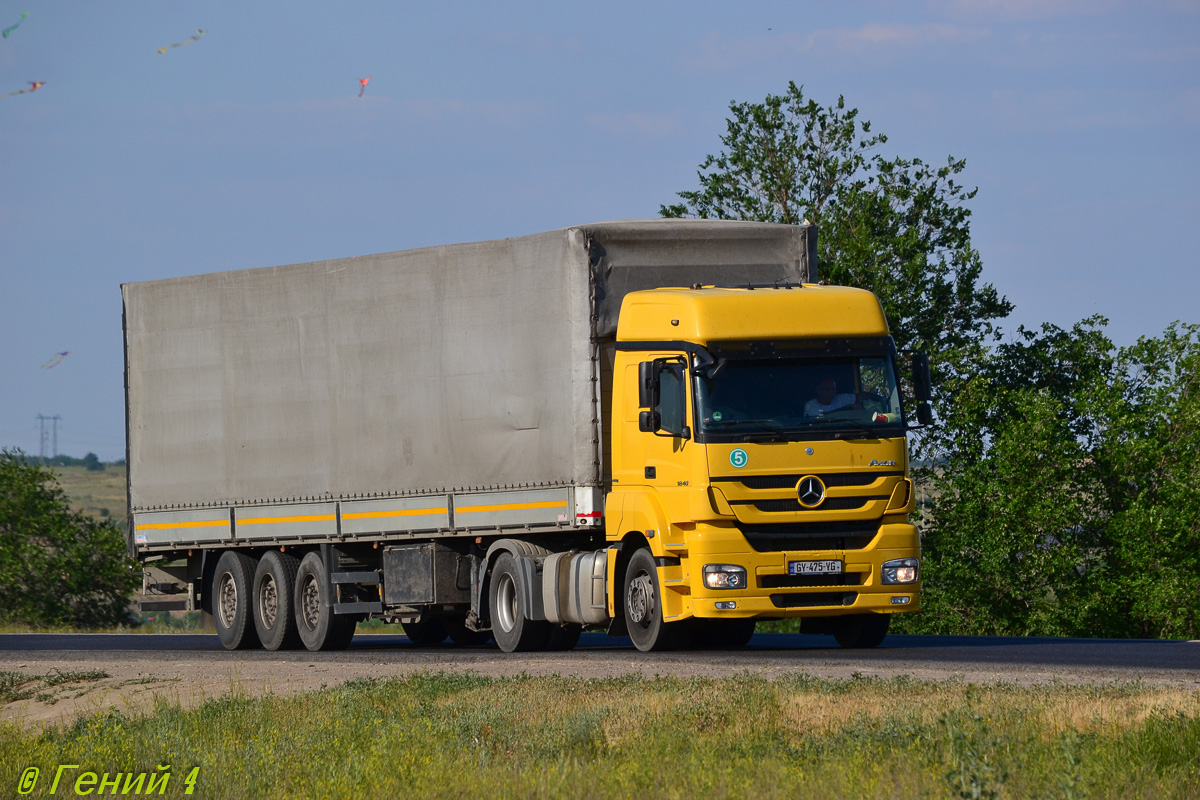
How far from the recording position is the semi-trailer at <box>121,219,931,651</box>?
17.3 m

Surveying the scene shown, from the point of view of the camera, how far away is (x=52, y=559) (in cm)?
4359

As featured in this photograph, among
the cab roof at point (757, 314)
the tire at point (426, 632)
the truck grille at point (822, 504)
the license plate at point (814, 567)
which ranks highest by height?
the cab roof at point (757, 314)

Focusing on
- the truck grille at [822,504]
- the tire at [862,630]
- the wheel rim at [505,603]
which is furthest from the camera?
the wheel rim at [505,603]

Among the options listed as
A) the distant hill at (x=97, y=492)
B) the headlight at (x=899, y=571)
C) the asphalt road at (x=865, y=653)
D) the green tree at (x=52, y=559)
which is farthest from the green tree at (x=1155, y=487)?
the distant hill at (x=97, y=492)

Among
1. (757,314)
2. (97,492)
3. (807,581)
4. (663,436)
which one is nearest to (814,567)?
(807,581)

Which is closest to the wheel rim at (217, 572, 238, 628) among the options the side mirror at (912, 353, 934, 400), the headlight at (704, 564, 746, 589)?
the headlight at (704, 564, 746, 589)

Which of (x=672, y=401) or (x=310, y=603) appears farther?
(x=310, y=603)

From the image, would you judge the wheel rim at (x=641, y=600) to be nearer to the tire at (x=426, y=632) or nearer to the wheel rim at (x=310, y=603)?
the wheel rim at (x=310, y=603)

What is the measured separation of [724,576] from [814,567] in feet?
3.09

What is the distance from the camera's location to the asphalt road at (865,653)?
16391mm

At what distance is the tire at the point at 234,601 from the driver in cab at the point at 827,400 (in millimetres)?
9460

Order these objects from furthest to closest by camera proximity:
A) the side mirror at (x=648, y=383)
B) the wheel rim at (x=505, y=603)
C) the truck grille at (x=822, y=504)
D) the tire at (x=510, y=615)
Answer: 1. the wheel rim at (x=505, y=603)
2. the tire at (x=510, y=615)
3. the side mirror at (x=648, y=383)
4. the truck grille at (x=822, y=504)

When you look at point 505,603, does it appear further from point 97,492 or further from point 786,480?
point 97,492

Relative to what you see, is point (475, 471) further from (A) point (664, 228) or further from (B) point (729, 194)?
(B) point (729, 194)
